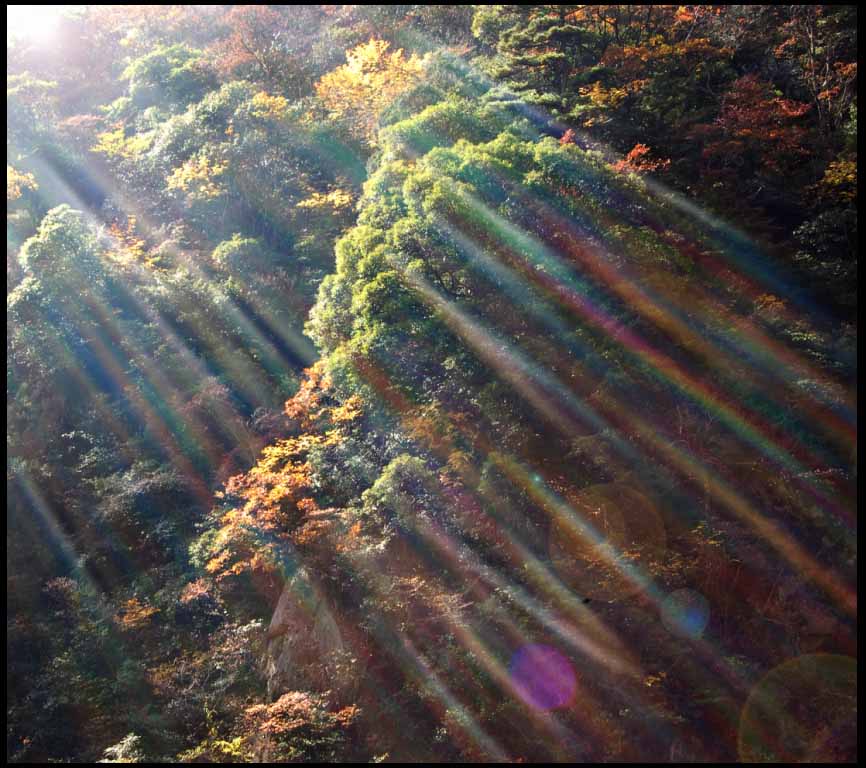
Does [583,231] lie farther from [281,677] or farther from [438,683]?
[281,677]

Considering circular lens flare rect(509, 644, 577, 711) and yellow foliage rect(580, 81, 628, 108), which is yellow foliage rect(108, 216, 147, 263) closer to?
yellow foliage rect(580, 81, 628, 108)

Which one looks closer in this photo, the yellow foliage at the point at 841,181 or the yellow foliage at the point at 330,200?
the yellow foliage at the point at 841,181

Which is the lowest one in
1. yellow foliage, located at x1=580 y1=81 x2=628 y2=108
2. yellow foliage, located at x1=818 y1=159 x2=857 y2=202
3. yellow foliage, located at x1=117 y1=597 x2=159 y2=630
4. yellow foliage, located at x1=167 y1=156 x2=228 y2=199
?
yellow foliage, located at x1=117 y1=597 x2=159 y2=630

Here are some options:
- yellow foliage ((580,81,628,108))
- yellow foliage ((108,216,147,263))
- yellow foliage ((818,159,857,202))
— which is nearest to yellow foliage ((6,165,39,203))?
yellow foliage ((108,216,147,263))

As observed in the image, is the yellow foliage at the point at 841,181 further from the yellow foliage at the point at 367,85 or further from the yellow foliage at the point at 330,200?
the yellow foliage at the point at 330,200

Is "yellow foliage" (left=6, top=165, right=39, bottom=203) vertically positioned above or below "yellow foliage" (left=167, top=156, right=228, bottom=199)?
above

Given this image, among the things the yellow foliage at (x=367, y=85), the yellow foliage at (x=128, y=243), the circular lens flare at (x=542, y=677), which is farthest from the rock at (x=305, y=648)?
the yellow foliage at (x=367, y=85)

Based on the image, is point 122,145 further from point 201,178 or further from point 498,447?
point 498,447
